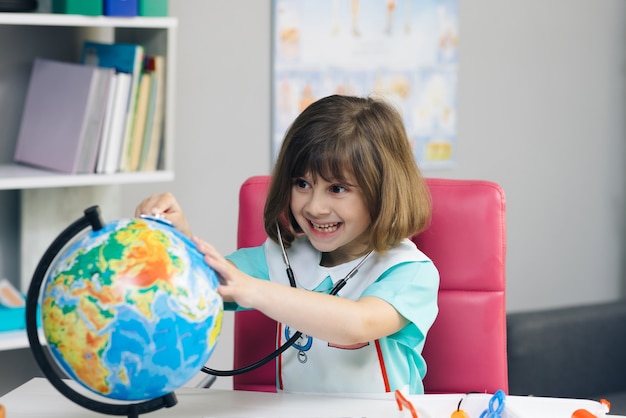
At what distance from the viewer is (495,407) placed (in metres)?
1.28

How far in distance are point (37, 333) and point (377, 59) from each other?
191 cm

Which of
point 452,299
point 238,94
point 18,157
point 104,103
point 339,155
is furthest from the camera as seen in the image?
point 238,94

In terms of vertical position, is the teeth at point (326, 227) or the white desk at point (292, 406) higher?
the teeth at point (326, 227)

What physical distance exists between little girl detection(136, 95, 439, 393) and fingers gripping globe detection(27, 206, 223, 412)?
0.35 meters

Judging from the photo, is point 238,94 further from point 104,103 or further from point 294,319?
point 294,319

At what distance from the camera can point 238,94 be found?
2.66m

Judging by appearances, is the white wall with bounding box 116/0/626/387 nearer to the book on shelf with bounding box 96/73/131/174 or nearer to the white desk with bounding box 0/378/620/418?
the book on shelf with bounding box 96/73/131/174

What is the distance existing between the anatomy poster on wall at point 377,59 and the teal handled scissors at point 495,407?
5.09ft

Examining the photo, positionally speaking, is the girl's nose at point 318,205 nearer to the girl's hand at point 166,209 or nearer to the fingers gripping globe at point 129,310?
the girl's hand at point 166,209

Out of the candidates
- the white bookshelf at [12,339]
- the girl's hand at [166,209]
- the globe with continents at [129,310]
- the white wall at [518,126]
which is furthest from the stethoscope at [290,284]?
the white wall at [518,126]

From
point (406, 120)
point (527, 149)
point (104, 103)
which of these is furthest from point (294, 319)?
point (527, 149)

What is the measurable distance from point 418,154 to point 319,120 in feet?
4.94

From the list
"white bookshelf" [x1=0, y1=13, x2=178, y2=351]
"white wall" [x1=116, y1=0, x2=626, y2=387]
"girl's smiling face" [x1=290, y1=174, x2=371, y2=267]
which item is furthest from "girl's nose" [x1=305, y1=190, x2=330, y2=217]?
"white wall" [x1=116, y1=0, x2=626, y2=387]

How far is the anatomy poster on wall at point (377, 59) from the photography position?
2.71 m
